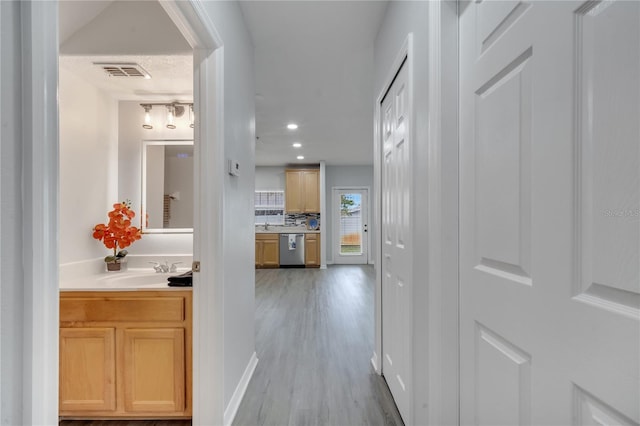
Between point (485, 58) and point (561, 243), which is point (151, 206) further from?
point (561, 243)

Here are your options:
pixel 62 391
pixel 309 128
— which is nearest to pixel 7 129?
pixel 62 391

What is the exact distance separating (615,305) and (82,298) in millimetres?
2205

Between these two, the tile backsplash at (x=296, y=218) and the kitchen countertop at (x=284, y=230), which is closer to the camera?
the kitchen countertop at (x=284, y=230)

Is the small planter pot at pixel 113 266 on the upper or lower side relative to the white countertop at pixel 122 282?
Result: upper

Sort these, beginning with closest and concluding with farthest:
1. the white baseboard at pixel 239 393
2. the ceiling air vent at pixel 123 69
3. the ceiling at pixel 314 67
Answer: the white baseboard at pixel 239 393 → the ceiling air vent at pixel 123 69 → the ceiling at pixel 314 67

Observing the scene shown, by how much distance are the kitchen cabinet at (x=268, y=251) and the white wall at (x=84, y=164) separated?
5.02 metres

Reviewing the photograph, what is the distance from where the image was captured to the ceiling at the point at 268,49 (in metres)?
1.85

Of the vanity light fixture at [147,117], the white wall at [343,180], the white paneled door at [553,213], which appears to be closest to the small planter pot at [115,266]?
the vanity light fixture at [147,117]

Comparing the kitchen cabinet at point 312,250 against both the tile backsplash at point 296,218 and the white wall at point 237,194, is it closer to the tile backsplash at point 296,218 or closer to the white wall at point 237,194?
Result: the tile backsplash at point 296,218

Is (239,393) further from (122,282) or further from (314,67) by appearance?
(314,67)

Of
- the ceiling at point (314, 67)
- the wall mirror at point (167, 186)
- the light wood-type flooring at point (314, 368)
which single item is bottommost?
the light wood-type flooring at point (314, 368)

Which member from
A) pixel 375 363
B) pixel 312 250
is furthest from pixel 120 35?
pixel 312 250

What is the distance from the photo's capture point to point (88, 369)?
170 cm

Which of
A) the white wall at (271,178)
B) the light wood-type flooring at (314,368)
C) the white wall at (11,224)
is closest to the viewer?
the white wall at (11,224)
